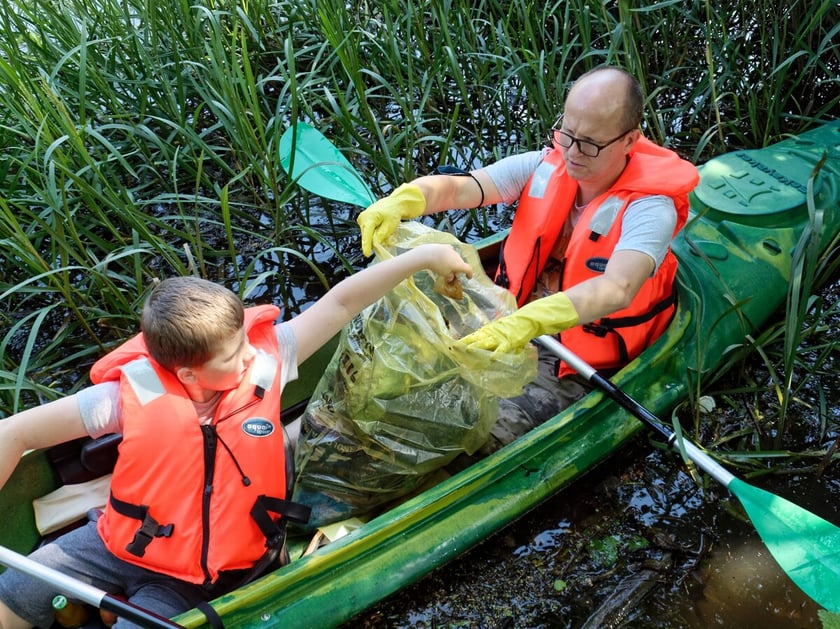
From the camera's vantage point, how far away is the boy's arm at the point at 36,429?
1.88m

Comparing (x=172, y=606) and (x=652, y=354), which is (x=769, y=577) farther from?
(x=172, y=606)

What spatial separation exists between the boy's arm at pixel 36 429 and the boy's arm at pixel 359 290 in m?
0.58

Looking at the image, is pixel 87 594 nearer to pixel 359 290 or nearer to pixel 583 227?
pixel 359 290

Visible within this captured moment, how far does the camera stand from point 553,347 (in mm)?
2480

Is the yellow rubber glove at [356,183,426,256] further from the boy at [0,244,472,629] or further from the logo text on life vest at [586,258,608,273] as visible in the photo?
the logo text on life vest at [586,258,608,273]

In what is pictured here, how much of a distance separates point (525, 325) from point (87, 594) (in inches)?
48.0

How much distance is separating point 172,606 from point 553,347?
1.27 m

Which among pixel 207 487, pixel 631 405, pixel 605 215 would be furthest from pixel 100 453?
pixel 605 215

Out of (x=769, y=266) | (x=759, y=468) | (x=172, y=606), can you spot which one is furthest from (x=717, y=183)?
(x=172, y=606)

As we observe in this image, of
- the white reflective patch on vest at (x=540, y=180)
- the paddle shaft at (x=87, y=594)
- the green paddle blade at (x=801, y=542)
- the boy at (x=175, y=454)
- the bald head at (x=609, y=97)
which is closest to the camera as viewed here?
the paddle shaft at (x=87, y=594)

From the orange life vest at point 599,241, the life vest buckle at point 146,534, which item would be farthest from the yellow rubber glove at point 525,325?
the life vest buckle at point 146,534

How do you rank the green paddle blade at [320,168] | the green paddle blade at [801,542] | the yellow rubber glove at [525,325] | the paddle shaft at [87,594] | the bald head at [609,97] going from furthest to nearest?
the green paddle blade at [320,168] → the bald head at [609,97] → the yellow rubber glove at [525,325] → the green paddle blade at [801,542] → the paddle shaft at [87,594]

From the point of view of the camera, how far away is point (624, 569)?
2520 mm

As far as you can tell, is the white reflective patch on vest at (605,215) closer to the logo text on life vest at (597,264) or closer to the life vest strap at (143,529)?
the logo text on life vest at (597,264)
